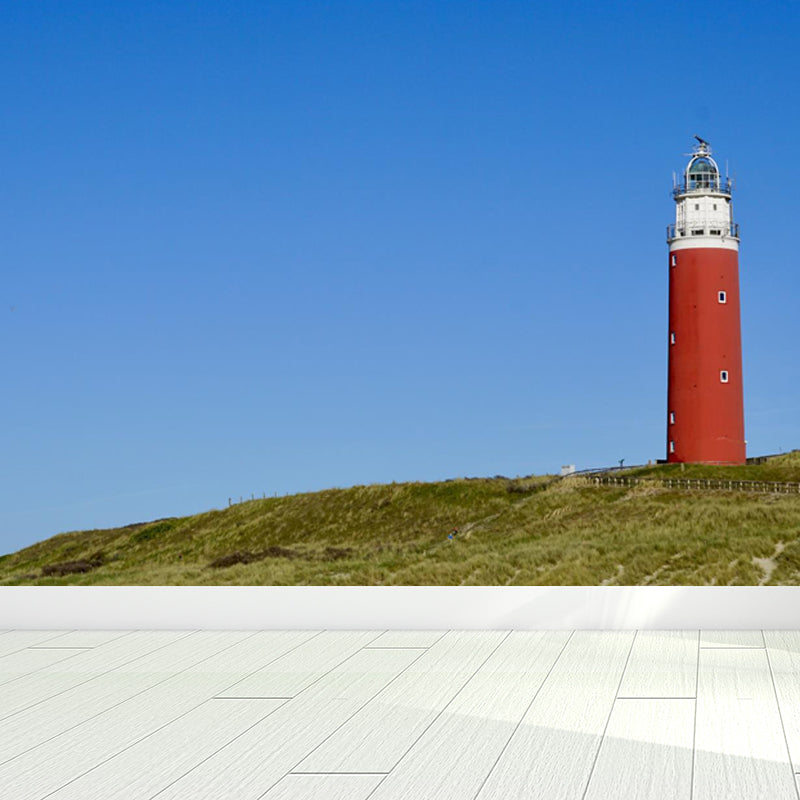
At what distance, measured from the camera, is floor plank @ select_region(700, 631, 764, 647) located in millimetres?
5871

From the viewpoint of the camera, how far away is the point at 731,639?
19.9 feet

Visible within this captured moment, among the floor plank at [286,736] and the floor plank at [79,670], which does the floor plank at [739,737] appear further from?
the floor plank at [79,670]

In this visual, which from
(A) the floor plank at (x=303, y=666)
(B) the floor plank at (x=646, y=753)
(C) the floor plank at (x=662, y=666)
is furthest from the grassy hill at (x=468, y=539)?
(B) the floor plank at (x=646, y=753)

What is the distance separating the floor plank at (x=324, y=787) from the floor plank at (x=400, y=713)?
0.09 metres

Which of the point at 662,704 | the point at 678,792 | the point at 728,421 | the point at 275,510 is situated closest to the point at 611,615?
the point at 662,704

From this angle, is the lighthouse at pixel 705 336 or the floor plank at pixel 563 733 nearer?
the floor plank at pixel 563 733

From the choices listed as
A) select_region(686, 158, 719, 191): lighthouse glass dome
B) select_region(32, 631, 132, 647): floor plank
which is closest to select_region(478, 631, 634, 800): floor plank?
select_region(32, 631, 132, 647): floor plank

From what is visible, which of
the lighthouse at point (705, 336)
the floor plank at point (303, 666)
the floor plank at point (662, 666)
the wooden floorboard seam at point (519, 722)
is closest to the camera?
the wooden floorboard seam at point (519, 722)

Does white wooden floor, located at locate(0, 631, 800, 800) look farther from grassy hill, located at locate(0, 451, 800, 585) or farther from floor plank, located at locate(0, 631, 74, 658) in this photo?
grassy hill, located at locate(0, 451, 800, 585)

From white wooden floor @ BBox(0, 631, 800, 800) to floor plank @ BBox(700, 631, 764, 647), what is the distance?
0.02 meters

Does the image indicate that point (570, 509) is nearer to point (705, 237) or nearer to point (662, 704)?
point (705, 237)

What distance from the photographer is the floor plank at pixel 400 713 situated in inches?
139

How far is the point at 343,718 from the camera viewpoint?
4.16 metres

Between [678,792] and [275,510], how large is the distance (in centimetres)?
3634
